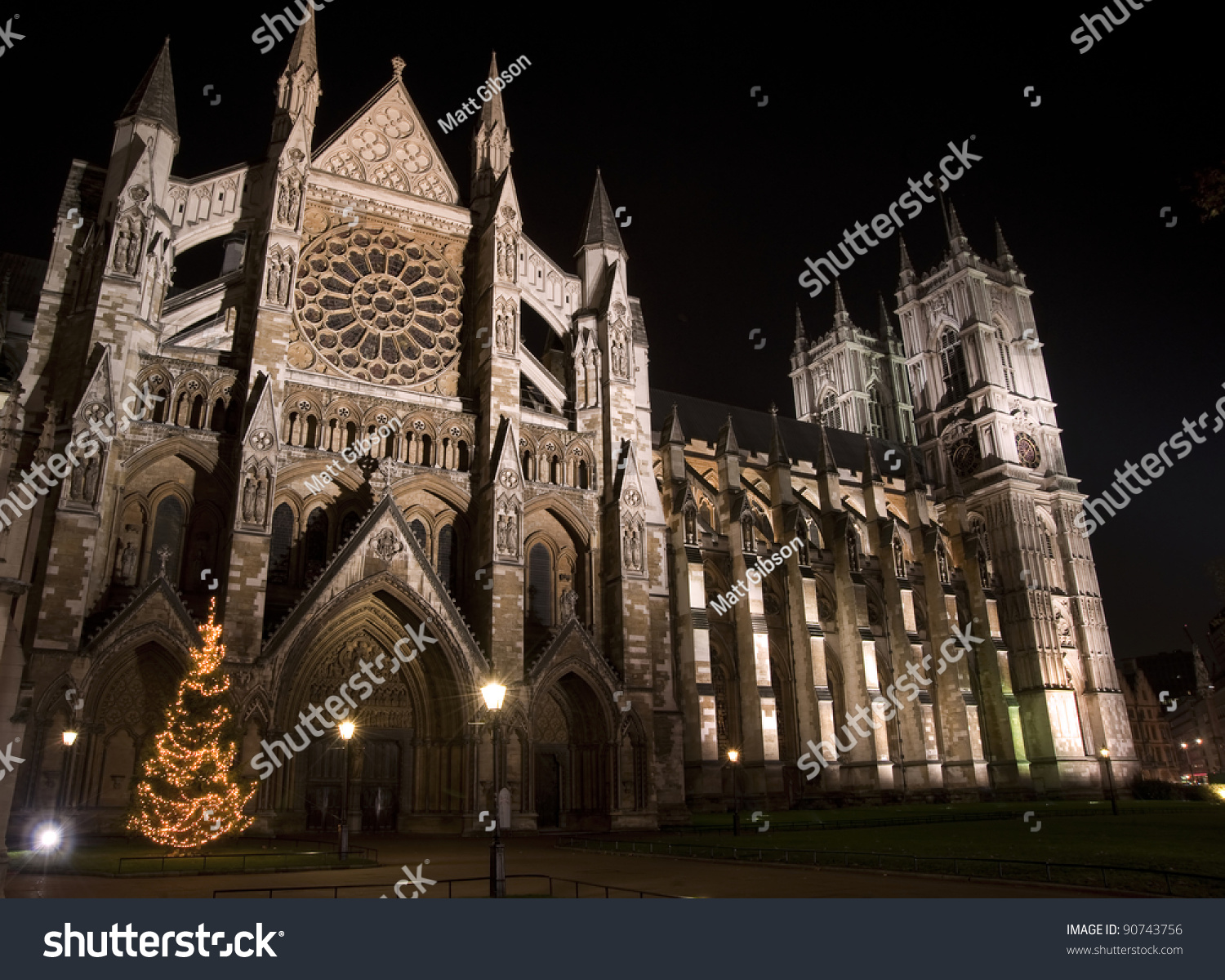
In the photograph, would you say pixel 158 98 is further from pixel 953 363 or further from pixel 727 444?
pixel 953 363

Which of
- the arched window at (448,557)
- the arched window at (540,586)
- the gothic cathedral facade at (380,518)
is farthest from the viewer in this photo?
the arched window at (540,586)

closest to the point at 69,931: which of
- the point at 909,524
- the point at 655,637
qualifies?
the point at 655,637

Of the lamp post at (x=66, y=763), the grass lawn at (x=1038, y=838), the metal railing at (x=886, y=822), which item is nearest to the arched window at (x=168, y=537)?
the lamp post at (x=66, y=763)

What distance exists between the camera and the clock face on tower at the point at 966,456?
185ft

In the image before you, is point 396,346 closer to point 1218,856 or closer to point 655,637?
point 655,637

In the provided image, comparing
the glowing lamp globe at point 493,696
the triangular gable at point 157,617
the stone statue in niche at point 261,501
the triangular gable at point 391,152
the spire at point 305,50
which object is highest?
the spire at point 305,50

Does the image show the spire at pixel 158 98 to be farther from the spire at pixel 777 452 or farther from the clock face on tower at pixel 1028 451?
the clock face on tower at pixel 1028 451

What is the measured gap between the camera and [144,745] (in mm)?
21500

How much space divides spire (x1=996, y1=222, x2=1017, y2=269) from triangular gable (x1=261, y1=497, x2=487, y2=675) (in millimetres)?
53465

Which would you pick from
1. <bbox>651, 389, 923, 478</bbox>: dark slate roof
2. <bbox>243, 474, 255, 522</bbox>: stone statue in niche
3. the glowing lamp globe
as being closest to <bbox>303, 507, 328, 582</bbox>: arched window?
<bbox>243, 474, 255, 522</bbox>: stone statue in niche

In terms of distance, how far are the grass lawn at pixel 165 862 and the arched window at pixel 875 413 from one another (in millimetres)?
55661

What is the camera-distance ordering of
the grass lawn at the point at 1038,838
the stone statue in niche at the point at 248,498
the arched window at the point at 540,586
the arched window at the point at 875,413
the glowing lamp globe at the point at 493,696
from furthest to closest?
the arched window at the point at 875,413 < the arched window at the point at 540,586 < the stone statue in niche at the point at 248,498 < the grass lawn at the point at 1038,838 < the glowing lamp globe at the point at 493,696

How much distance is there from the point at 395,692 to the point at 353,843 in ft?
17.3

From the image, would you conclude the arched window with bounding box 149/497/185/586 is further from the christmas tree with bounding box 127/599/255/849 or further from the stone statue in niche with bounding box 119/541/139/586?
the christmas tree with bounding box 127/599/255/849
